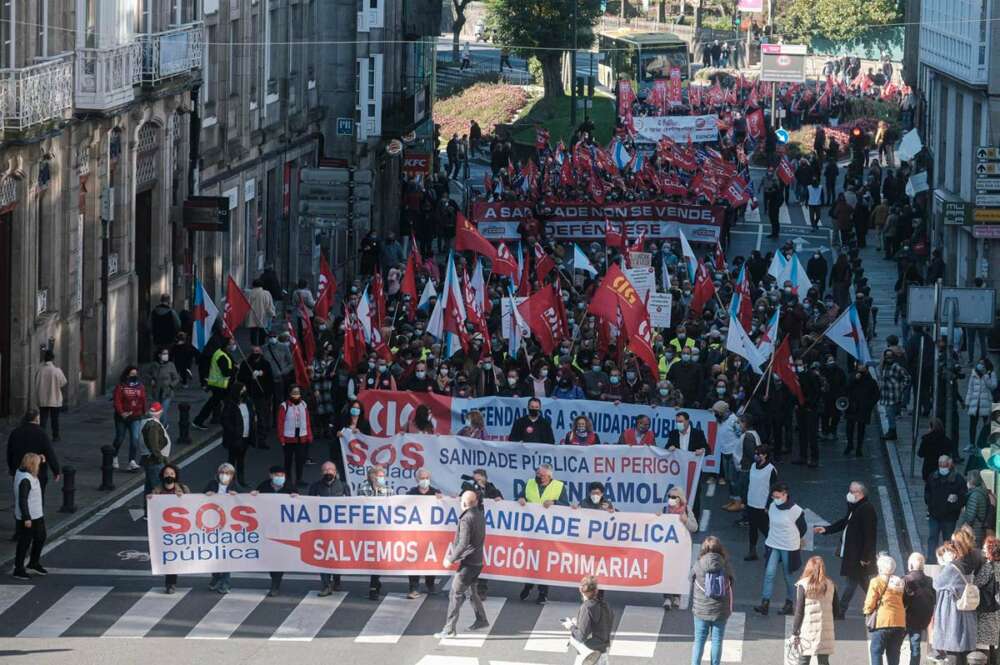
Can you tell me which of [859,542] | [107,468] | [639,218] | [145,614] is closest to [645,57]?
[639,218]

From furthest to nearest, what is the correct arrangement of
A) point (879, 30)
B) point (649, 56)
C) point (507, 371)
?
1. point (879, 30)
2. point (649, 56)
3. point (507, 371)

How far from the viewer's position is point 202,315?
111ft

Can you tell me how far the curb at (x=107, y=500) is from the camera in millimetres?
25984

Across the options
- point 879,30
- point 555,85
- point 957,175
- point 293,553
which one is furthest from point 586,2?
point 293,553

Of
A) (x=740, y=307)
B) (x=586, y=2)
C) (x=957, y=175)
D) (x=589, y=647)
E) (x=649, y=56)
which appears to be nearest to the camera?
(x=589, y=647)

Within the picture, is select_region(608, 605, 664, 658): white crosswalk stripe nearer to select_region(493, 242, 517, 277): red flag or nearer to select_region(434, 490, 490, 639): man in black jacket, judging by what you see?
select_region(434, 490, 490, 639): man in black jacket

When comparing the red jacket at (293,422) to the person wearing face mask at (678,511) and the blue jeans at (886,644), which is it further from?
the blue jeans at (886,644)

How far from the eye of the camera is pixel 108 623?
22.0 m

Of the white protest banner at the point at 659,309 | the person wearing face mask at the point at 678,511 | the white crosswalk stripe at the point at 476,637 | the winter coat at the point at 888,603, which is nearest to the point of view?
the winter coat at the point at 888,603

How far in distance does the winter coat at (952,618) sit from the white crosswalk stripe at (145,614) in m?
7.48

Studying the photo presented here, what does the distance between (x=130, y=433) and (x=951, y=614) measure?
13.0 m

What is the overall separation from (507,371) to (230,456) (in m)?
5.50

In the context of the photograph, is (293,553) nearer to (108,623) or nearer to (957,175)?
(108,623)

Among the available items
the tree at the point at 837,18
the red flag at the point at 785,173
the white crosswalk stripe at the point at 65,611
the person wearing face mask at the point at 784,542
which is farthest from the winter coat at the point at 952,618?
the tree at the point at 837,18
